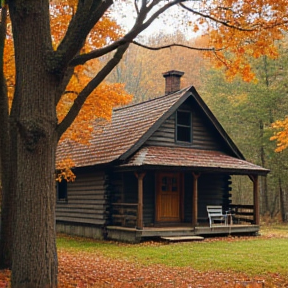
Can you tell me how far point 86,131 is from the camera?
17.6 m

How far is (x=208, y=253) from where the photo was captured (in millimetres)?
14539

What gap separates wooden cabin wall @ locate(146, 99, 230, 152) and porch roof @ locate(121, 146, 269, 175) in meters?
0.31

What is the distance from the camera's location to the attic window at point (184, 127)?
21328 millimetres

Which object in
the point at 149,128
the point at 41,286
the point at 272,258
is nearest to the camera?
the point at 41,286

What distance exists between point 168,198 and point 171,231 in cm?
294

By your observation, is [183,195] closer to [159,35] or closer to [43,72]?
[43,72]

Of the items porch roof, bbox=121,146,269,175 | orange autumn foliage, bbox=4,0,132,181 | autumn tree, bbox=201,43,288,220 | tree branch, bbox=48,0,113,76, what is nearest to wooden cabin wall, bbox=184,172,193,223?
porch roof, bbox=121,146,269,175

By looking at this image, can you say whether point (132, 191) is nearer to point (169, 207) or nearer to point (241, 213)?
point (169, 207)

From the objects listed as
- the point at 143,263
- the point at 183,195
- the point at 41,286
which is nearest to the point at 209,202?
the point at 183,195

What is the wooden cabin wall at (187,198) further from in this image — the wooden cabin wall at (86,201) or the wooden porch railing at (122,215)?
the wooden cabin wall at (86,201)

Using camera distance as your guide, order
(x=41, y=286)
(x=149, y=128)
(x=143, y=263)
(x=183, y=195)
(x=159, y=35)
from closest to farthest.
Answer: (x=41, y=286)
(x=143, y=263)
(x=149, y=128)
(x=183, y=195)
(x=159, y=35)

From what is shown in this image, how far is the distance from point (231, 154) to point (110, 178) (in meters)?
6.33

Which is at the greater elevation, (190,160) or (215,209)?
(190,160)

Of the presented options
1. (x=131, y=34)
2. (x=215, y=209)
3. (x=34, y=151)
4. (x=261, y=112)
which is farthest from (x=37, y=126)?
(x=261, y=112)
